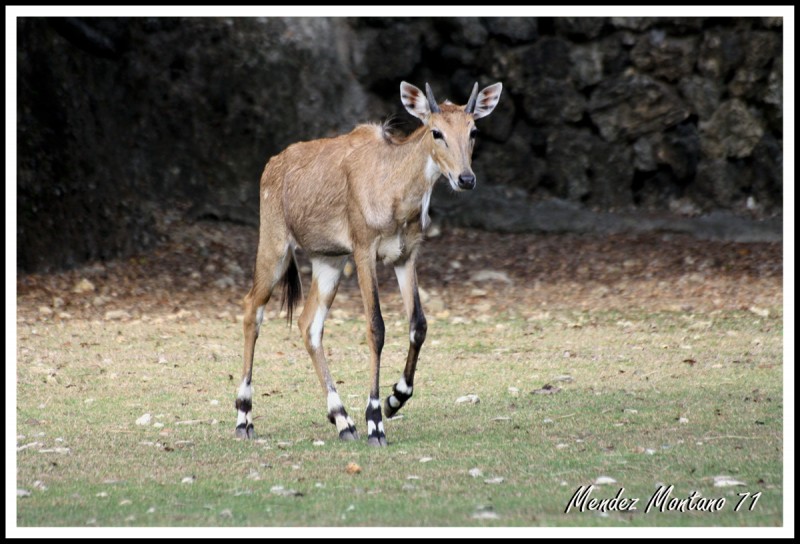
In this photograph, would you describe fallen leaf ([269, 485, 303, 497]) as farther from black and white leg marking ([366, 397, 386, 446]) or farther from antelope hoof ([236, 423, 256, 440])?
antelope hoof ([236, 423, 256, 440])

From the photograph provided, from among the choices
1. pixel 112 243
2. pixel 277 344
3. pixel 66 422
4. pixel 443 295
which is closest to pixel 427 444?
pixel 66 422

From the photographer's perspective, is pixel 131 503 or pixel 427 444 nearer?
pixel 131 503

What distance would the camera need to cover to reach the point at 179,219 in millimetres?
16812

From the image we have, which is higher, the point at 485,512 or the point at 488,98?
the point at 488,98

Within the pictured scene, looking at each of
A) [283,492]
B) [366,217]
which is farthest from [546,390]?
[283,492]

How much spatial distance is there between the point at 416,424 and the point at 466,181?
1901mm

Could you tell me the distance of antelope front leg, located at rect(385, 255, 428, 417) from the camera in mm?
7609

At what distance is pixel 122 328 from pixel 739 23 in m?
11.5

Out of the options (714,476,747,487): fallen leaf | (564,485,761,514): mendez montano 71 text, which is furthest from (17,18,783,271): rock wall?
(564,485,761,514): mendez montano 71 text

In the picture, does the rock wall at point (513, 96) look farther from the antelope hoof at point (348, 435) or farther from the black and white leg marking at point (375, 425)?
the black and white leg marking at point (375, 425)

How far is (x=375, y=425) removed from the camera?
24.1 feet

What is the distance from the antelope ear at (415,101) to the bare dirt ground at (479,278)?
5.87m

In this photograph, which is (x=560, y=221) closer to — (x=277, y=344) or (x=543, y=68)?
(x=543, y=68)

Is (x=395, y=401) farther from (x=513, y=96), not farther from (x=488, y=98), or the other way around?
(x=513, y=96)
